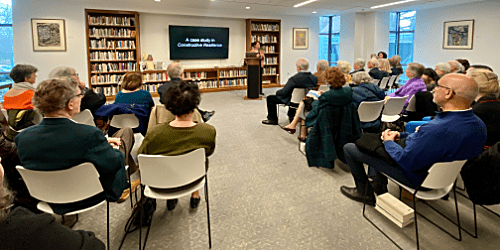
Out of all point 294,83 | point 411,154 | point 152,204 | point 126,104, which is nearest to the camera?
point 411,154

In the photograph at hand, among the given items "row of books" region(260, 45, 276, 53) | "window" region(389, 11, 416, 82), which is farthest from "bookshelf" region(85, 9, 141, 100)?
"window" region(389, 11, 416, 82)

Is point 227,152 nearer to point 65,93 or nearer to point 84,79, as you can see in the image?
point 65,93

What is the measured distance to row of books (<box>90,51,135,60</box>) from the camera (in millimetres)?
9070

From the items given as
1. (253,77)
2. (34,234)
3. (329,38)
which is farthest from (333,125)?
(329,38)

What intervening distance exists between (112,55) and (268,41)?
522cm

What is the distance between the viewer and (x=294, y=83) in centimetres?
574

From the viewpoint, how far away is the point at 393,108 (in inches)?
180

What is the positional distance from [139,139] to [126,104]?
1552 mm

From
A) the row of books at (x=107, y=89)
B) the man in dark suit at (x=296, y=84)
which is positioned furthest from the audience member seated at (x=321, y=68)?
the row of books at (x=107, y=89)

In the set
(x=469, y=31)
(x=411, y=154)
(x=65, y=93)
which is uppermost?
(x=469, y=31)

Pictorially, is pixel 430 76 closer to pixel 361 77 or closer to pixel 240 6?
pixel 361 77

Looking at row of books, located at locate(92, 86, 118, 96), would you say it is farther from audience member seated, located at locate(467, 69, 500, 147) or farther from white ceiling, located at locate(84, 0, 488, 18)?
audience member seated, located at locate(467, 69, 500, 147)

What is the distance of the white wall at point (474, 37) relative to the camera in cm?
868

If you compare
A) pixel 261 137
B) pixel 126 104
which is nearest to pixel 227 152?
pixel 261 137
